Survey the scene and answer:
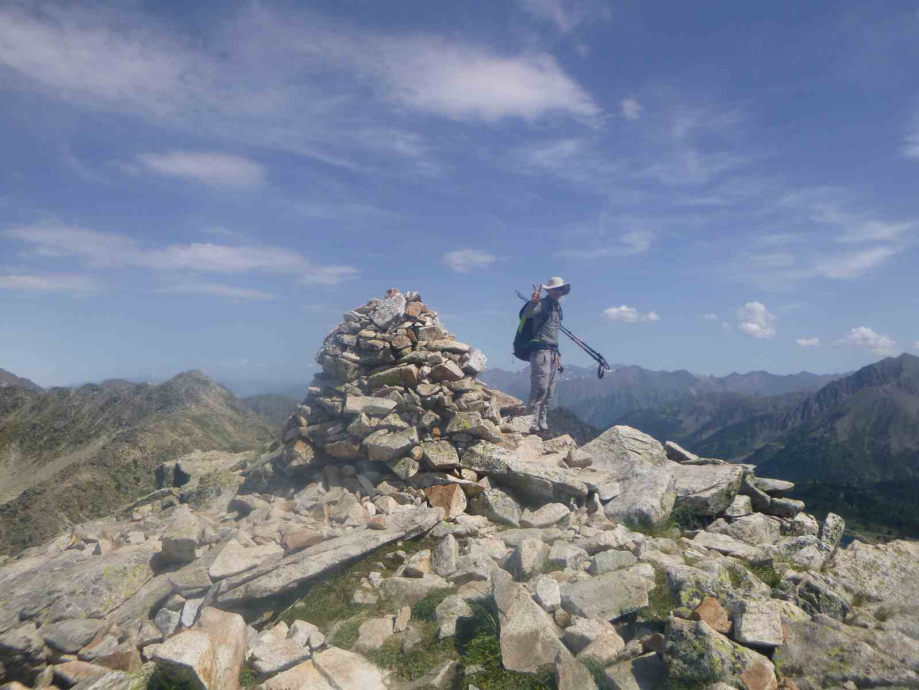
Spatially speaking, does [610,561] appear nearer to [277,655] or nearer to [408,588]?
[408,588]

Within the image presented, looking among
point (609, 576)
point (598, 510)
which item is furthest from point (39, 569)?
point (598, 510)

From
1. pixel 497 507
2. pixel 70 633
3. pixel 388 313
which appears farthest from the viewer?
pixel 388 313

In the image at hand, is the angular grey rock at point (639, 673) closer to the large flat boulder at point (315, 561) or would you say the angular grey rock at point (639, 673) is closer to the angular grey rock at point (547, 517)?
the large flat boulder at point (315, 561)

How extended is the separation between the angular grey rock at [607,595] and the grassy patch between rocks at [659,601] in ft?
0.39

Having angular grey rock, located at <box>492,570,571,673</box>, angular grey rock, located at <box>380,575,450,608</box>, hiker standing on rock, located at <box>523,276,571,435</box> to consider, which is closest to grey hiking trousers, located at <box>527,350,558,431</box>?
hiker standing on rock, located at <box>523,276,571,435</box>

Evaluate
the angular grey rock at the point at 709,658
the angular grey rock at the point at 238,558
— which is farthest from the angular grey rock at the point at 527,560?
the angular grey rock at the point at 238,558

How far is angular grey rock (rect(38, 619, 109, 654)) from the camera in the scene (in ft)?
25.5

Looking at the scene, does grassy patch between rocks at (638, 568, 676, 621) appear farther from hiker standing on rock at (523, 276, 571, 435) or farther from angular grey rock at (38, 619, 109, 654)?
hiker standing on rock at (523, 276, 571, 435)

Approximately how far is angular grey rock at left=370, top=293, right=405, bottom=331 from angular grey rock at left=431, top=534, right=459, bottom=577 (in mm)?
7575

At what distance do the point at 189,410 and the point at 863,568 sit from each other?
63431mm

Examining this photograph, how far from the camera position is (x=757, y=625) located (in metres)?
6.74

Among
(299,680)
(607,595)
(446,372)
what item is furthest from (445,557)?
(446,372)

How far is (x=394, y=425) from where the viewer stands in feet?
45.5

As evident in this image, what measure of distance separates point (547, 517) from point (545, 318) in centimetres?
763
